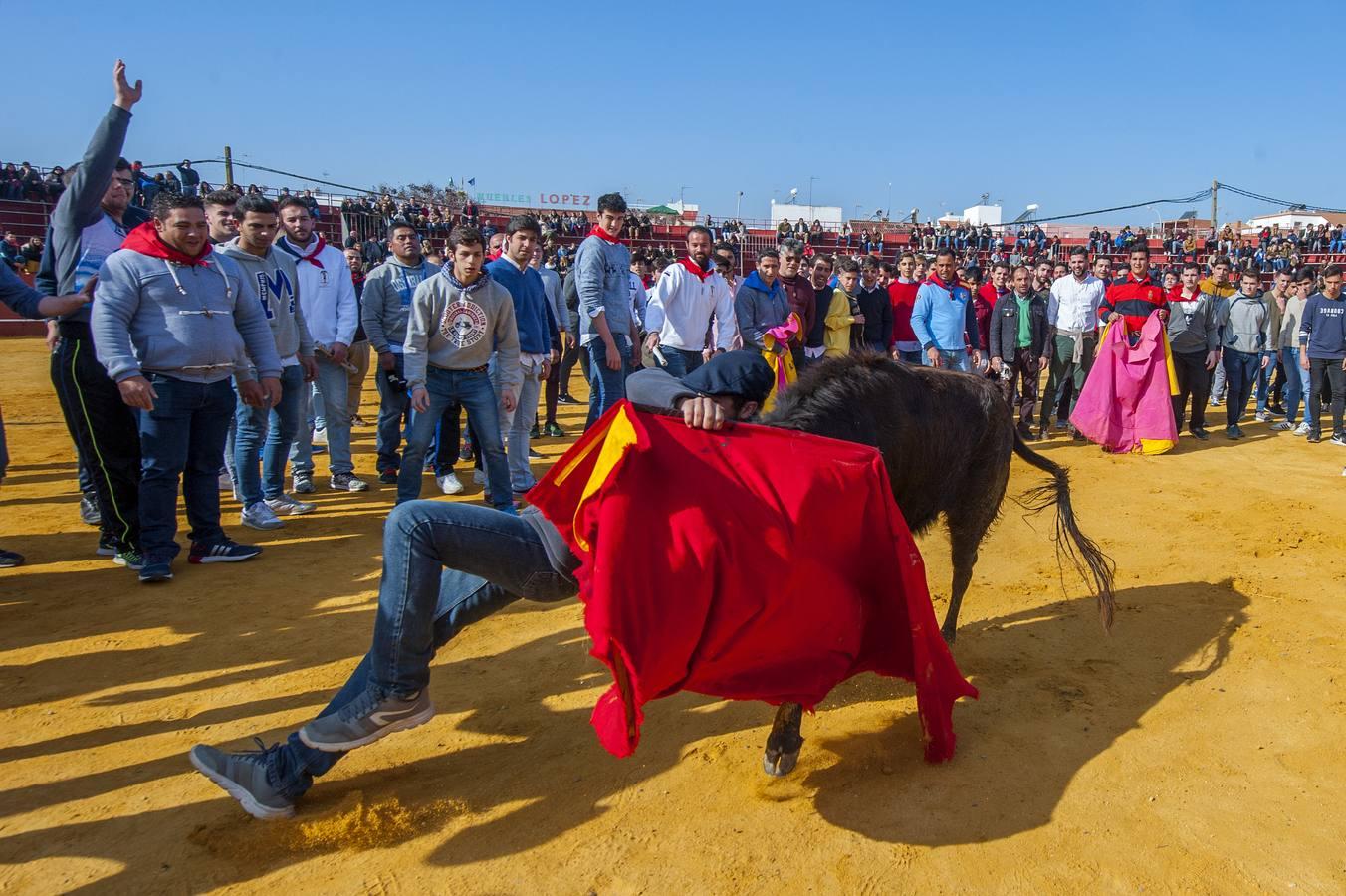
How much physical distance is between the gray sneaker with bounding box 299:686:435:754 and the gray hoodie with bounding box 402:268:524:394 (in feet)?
10.4

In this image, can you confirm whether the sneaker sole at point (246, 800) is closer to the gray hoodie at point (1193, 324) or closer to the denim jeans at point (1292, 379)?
the gray hoodie at point (1193, 324)

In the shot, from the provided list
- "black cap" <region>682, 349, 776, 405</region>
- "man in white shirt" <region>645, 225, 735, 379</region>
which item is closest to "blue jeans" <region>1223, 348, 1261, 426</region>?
"man in white shirt" <region>645, 225, 735, 379</region>

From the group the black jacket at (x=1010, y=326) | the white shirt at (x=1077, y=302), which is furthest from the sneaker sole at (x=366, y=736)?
the white shirt at (x=1077, y=302)

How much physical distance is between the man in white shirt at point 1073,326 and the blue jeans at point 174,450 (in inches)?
352

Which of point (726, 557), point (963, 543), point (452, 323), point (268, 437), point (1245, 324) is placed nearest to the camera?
point (726, 557)

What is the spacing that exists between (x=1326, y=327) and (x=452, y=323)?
10212mm

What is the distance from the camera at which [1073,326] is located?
10344 millimetres

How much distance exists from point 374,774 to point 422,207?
1138 inches

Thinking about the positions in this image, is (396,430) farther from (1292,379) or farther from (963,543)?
Answer: (1292,379)

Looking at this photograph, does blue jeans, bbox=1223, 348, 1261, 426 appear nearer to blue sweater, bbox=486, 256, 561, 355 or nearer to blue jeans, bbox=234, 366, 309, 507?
blue sweater, bbox=486, 256, 561, 355

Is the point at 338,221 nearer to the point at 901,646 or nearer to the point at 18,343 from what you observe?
the point at 18,343

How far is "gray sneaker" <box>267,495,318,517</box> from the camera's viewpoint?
6535 millimetres

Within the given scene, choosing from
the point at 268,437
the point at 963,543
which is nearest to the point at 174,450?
the point at 268,437

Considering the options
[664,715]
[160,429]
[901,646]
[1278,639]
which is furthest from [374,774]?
[1278,639]
